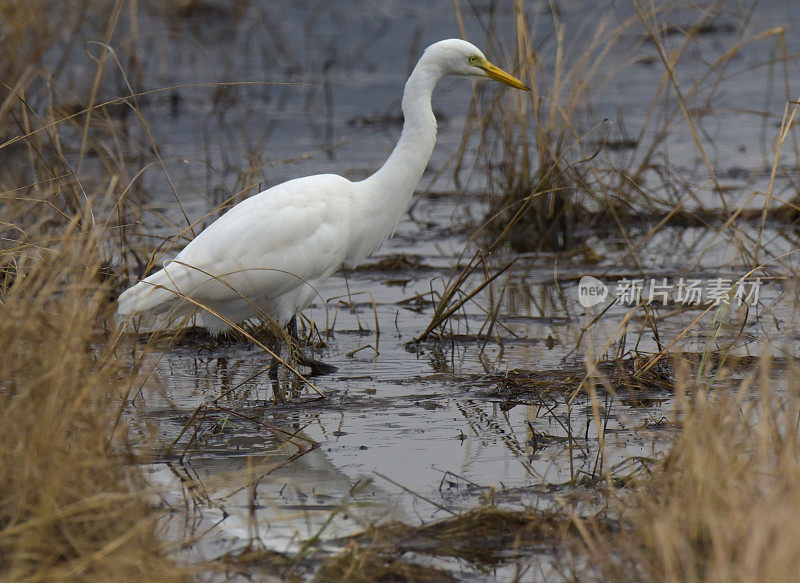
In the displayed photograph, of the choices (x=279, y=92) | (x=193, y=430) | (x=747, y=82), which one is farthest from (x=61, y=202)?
(x=747, y=82)

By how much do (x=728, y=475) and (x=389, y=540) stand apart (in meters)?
0.74

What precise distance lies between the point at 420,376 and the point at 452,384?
190 mm

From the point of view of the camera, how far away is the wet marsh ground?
2.33m

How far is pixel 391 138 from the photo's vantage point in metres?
8.72

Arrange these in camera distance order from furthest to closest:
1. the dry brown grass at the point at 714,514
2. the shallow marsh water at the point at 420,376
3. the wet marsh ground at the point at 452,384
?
the shallow marsh water at the point at 420,376 → the wet marsh ground at the point at 452,384 → the dry brown grass at the point at 714,514

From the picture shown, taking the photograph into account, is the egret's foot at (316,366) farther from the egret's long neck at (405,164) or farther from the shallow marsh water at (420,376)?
the egret's long neck at (405,164)

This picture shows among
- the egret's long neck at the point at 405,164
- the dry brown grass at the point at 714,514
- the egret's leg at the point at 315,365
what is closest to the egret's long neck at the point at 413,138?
the egret's long neck at the point at 405,164

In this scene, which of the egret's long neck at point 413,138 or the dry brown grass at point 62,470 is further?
the egret's long neck at point 413,138

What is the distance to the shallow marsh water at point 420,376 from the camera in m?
2.86

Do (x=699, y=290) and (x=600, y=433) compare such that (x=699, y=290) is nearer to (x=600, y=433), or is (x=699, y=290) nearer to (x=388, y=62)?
(x=600, y=433)

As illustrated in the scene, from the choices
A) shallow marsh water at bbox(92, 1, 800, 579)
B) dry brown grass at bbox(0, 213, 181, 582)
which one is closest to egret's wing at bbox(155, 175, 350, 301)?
shallow marsh water at bbox(92, 1, 800, 579)

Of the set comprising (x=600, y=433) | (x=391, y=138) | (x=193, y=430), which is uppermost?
(x=391, y=138)

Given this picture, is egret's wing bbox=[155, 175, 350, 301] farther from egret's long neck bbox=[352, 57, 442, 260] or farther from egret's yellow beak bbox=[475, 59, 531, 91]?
egret's yellow beak bbox=[475, 59, 531, 91]

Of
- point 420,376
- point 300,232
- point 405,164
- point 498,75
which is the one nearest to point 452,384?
point 420,376
